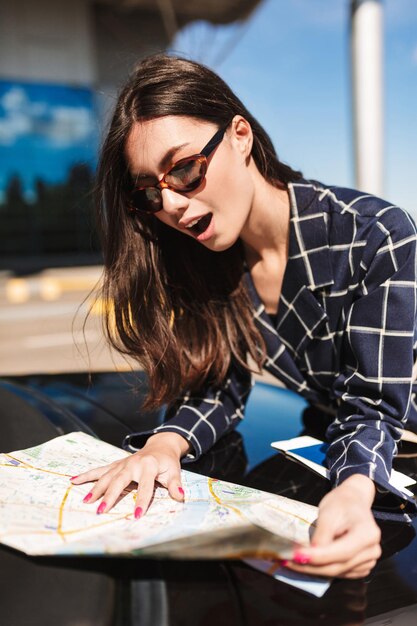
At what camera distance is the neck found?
62.9 inches

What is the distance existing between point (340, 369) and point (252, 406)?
34 cm

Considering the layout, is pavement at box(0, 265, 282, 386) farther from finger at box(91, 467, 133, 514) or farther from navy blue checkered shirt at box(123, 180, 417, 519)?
finger at box(91, 467, 133, 514)

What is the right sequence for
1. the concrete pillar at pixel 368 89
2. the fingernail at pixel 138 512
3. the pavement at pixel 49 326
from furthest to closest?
the concrete pillar at pixel 368 89, the pavement at pixel 49 326, the fingernail at pixel 138 512

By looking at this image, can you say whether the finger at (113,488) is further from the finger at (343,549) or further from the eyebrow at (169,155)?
the eyebrow at (169,155)

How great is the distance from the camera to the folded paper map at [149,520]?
833 millimetres

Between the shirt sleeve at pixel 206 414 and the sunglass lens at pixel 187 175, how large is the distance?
1.84 feet

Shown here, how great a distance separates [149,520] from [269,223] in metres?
0.91

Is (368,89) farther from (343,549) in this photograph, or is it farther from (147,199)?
(343,549)

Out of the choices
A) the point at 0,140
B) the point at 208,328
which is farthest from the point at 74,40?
the point at 208,328

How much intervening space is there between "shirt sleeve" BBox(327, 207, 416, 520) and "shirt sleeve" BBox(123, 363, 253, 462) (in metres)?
0.31

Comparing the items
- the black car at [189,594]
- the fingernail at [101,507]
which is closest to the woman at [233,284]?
the fingernail at [101,507]

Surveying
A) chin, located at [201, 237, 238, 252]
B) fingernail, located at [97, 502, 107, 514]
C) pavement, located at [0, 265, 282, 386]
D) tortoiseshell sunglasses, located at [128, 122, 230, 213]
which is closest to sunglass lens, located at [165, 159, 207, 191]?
tortoiseshell sunglasses, located at [128, 122, 230, 213]

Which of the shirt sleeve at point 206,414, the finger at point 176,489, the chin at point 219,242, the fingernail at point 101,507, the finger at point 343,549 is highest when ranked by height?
the chin at point 219,242

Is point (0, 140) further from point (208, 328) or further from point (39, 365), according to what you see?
point (208, 328)
